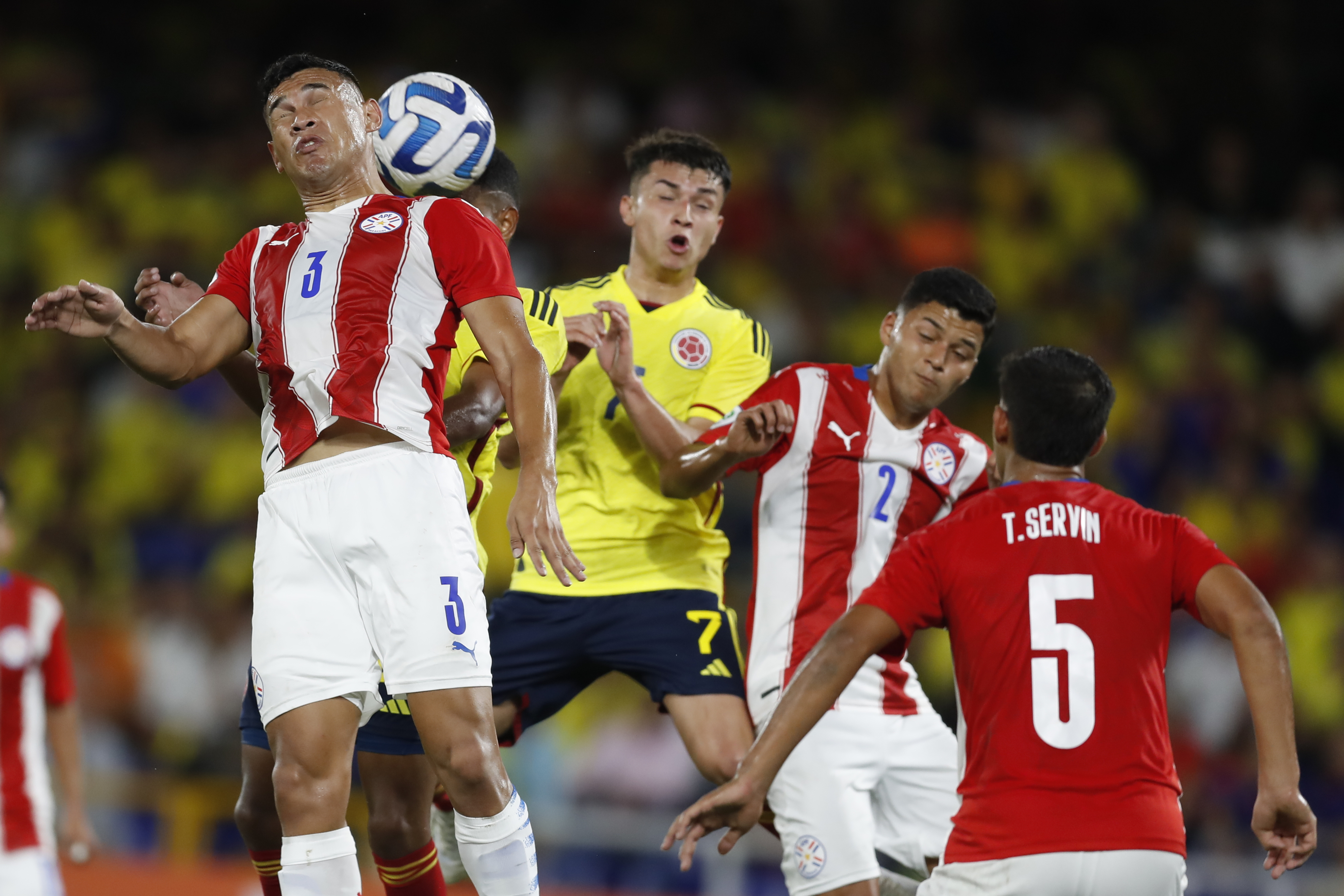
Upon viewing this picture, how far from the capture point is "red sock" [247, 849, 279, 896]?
16.2ft

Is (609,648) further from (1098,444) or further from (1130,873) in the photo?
(1130,873)

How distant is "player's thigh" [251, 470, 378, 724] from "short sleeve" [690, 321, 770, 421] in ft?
6.89

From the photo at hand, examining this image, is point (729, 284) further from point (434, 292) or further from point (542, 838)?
point (434, 292)

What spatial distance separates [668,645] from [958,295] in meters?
1.64

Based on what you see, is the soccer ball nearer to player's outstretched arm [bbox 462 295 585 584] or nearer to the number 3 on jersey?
player's outstretched arm [bbox 462 295 585 584]

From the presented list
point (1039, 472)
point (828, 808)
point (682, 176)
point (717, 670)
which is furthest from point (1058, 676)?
point (682, 176)

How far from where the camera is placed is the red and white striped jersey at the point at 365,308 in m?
4.02

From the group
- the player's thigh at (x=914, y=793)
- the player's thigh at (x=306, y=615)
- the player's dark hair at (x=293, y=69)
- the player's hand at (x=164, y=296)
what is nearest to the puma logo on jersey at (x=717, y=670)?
the player's thigh at (x=914, y=793)

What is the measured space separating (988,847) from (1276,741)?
730 mm

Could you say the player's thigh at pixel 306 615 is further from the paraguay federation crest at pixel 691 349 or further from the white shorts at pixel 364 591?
the paraguay federation crest at pixel 691 349

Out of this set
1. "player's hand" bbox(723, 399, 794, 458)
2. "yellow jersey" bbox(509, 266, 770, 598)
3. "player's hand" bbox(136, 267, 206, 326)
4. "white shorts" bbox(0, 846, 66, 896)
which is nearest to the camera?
"player's hand" bbox(136, 267, 206, 326)

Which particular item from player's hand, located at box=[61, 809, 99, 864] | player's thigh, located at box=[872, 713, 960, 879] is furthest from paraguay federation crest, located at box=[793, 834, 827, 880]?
player's hand, located at box=[61, 809, 99, 864]

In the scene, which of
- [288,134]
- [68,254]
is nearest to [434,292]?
[288,134]

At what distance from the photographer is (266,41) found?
14969mm
